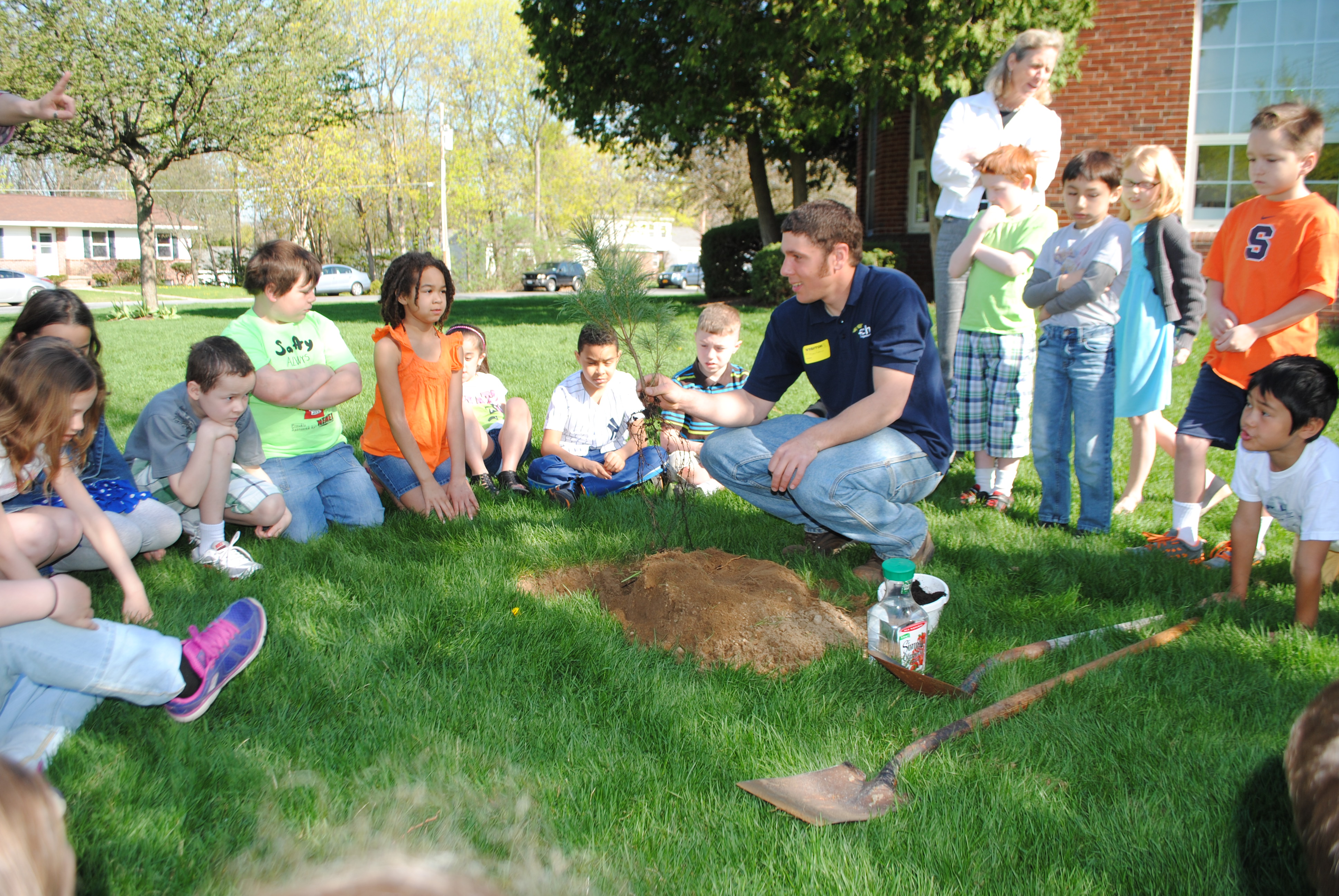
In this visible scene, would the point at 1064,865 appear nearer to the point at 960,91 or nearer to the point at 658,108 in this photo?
the point at 960,91

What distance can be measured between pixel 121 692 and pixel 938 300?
179 inches

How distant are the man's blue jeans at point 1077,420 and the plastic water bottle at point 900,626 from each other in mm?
1775

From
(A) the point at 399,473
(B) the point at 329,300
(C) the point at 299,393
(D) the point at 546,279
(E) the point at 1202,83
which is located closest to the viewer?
(C) the point at 299,393

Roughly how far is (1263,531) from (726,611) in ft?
9.03

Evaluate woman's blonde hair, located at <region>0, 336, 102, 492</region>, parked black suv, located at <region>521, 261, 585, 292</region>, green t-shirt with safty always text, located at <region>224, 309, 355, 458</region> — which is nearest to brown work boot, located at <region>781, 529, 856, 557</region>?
green t-shirt with safty always text, located at <region>224, 309, 355, 458</region>

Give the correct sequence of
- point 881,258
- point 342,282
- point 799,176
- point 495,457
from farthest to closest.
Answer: point 342,282 → point 799,176 → point 881,258 → point 495,457

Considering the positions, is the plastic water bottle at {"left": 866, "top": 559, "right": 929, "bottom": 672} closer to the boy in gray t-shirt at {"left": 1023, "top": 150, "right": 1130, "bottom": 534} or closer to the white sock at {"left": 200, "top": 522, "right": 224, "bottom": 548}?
the boy in gray t-shirt at {"left": 1023, "top": 150, "right": 1130, "bottom": 534}

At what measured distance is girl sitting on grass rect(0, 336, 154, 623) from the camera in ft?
9.45

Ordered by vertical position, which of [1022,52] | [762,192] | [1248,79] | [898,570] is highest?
[1248,79]

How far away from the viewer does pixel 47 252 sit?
167ft

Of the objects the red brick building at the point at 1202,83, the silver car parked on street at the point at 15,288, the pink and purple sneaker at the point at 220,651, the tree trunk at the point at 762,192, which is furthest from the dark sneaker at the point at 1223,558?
the silver car parked on street at the point at 15,288

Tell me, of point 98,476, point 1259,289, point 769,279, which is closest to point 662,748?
point 98,476

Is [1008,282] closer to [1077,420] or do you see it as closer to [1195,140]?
[1077,420]

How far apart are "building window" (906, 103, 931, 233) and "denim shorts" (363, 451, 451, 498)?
39.8 feet
